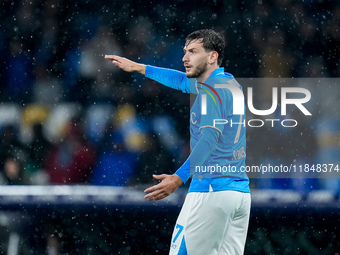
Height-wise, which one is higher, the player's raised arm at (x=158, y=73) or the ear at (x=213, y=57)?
the player's raised arm at (x=158, y=73)

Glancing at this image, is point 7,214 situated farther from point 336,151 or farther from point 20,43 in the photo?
point 336,151

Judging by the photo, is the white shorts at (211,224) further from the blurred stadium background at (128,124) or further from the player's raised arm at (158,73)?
the blurred stadium background at (128,124)

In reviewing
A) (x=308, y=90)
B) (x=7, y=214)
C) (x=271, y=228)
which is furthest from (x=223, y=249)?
(x=308, y=90)

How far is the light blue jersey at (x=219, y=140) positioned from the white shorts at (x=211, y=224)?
0.05m

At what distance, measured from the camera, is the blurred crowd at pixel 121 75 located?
18.5ft

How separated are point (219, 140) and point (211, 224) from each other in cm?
41

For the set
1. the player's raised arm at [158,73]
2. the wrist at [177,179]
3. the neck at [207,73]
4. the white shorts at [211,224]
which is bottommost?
the white shorts at [211,224]

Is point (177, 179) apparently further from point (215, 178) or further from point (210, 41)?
point (210, 41)

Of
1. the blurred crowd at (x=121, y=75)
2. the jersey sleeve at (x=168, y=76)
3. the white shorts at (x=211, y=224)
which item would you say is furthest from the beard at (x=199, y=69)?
the blurred crowd at (x=121, y=75)

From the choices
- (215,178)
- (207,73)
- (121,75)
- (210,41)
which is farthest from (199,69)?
(121,75)

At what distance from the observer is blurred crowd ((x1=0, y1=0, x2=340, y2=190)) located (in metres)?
5.64

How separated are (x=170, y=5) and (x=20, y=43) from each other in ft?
5.70

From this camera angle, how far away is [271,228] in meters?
5.10

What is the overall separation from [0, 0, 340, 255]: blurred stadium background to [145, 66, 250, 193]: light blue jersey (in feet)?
8.32
